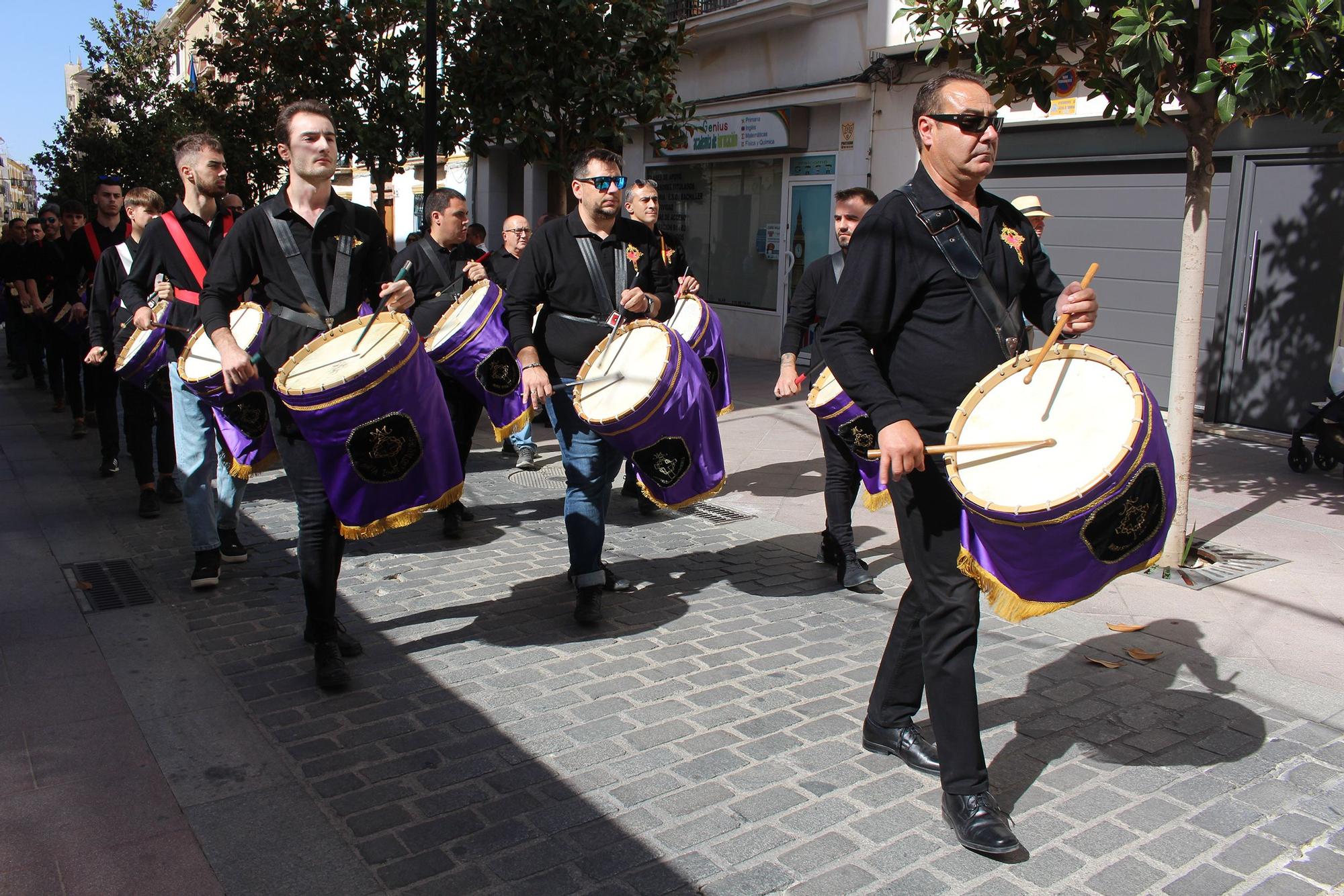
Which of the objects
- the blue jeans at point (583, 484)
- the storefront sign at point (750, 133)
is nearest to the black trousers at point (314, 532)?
the blue jeans at point (583, 484)

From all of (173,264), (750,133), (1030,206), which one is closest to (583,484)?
(173,264)

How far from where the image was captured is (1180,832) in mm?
3244

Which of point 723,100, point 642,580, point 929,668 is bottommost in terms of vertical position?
point 642,580

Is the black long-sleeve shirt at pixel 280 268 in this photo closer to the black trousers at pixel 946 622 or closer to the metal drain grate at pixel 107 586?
the metal drain grate at pixel 107 586

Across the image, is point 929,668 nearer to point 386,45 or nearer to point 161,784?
point 161,784

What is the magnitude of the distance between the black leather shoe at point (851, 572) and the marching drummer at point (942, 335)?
92.7 inches

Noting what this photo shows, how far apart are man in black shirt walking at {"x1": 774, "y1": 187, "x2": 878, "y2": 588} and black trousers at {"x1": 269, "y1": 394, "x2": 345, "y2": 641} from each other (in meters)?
2.40

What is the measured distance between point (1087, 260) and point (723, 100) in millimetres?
6883

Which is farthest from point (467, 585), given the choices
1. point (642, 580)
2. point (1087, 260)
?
point (1087, 260)

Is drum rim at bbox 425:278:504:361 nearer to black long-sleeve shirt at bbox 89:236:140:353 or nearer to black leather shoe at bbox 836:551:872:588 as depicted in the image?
black long-sleeve shirt at bbox 89:236:140:353

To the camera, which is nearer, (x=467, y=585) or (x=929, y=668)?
(x=929, y=668)

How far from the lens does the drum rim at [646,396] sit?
4602 millimetres

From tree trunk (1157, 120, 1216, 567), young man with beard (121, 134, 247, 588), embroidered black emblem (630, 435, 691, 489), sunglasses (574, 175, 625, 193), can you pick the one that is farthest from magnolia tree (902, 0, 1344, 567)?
young man with beard (121, 134, 247, 588)

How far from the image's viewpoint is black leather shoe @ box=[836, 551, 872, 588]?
5.64 meters
